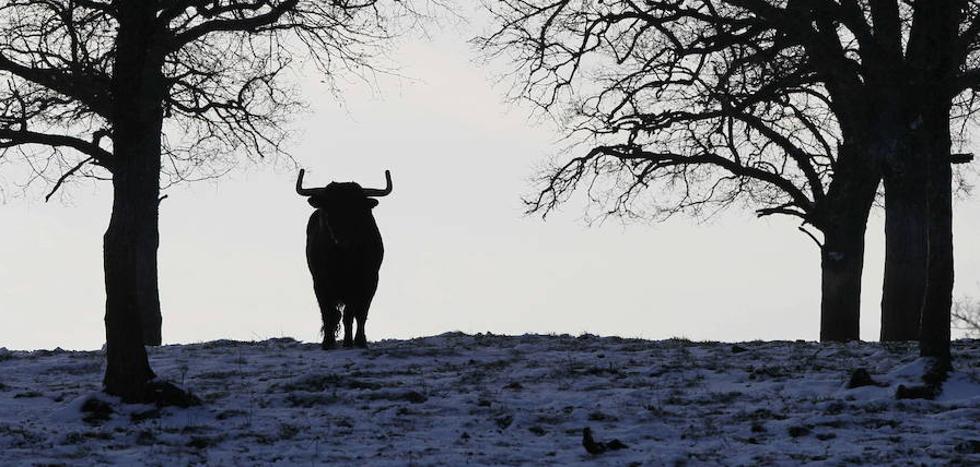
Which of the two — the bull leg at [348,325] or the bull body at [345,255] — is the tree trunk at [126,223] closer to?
the bull body at [345,255]

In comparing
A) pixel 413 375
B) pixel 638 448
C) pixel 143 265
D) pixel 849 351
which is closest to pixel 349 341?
pixel 413 375

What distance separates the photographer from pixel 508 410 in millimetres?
12172

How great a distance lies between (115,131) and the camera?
12.8 metres

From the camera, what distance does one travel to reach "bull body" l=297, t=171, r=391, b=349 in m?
17.7

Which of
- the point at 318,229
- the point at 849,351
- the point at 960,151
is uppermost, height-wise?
the point at 960,151

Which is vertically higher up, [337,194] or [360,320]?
[337,194]

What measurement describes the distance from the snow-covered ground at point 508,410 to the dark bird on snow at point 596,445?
0.08 meters

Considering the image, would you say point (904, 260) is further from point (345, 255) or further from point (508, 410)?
point (508, 410)

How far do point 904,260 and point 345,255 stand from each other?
8.56 meters

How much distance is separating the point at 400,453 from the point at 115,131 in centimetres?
466

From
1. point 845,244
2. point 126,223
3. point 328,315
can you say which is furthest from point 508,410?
point 845,244

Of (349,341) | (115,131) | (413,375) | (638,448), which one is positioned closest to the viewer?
(638,448)

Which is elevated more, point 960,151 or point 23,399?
point 960,151

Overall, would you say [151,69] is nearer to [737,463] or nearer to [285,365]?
[285,365]
